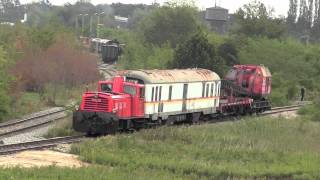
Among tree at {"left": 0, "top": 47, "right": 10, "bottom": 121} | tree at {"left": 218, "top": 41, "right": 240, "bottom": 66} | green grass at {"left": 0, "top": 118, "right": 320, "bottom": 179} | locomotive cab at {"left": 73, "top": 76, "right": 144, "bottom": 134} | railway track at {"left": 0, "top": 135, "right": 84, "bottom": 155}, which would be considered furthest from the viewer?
tree at {"left": 218, "top": 41, "right": 240, "bottom": 66}

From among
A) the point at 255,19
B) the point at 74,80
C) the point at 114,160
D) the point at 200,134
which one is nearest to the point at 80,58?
the point at 74,80

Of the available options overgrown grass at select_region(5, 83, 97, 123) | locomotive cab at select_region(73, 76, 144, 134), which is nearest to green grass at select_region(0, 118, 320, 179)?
locomotive cab at select_region(73, 76, 144, 134)

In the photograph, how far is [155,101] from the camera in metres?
30.8

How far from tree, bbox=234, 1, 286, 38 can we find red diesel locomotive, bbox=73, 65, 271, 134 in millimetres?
40449

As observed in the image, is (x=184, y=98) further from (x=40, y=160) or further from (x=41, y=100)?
(x=41, y=100)

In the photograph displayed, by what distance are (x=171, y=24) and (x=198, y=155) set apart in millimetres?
65103

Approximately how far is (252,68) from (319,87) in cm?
2634

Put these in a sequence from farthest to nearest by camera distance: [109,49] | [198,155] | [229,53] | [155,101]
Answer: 1. [109,49]
2. [229,53]
3. [155,101]
4. [198,155]

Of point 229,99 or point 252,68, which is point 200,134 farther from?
point 252,68

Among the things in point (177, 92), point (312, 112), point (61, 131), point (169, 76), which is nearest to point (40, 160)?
point (61, 131)

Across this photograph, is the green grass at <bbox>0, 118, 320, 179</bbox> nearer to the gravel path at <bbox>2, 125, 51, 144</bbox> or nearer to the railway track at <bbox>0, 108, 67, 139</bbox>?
the gravel path at <bbox>2, 125, 51, 144</bbox>

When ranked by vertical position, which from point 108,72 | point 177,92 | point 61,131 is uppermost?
point 177,92

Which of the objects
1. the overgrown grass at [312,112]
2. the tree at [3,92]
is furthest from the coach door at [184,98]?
the overgrown grass at [312,112]

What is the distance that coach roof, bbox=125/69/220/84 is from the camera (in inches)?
1190
